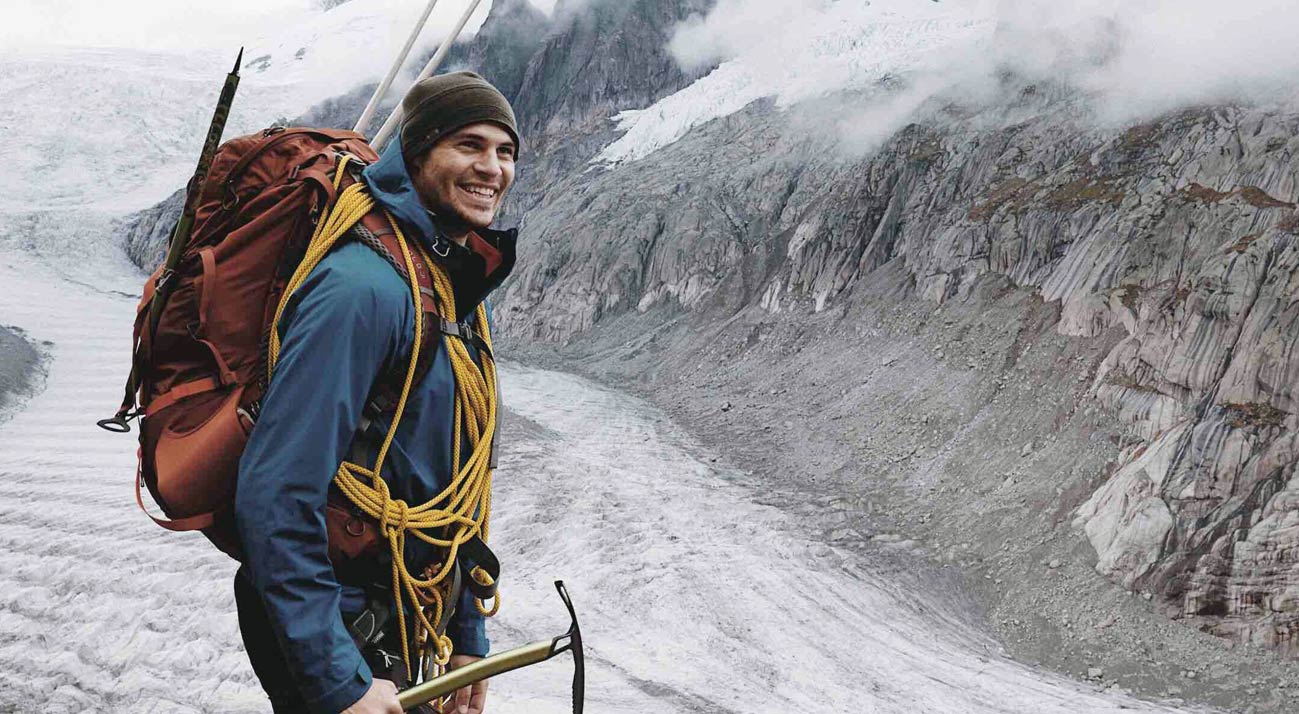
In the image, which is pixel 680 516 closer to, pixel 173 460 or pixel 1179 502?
pixel 1179 502

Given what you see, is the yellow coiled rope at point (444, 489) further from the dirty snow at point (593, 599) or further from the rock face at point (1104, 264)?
the rock face at point (1104, 264)

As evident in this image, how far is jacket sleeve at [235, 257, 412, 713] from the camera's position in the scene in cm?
184

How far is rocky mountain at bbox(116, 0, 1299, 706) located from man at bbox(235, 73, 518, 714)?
9.35m

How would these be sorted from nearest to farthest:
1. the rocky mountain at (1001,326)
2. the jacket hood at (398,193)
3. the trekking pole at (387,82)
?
the jacket hood at (398,193), the trekking pole at (387,82), the rocky mountain at (1001,326)

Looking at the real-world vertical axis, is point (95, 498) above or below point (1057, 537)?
below

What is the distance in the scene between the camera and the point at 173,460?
196 cm

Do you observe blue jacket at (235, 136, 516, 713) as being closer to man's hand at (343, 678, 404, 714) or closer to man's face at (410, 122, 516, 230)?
man's hand at (343, 678, 404, 714)

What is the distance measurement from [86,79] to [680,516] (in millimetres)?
52597

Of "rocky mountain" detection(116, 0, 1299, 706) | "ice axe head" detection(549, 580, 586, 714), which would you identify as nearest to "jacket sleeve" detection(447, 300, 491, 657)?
"ice axe head" detection(549, 580, 586, 714)

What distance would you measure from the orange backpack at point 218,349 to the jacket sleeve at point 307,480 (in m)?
0.15

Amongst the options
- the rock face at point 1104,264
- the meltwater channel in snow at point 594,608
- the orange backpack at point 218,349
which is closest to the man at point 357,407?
the orange backpack at point 218,349

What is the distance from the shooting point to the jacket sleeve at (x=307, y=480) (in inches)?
72.6

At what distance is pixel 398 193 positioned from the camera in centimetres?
221

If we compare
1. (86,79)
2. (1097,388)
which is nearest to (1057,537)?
(1097,388)
